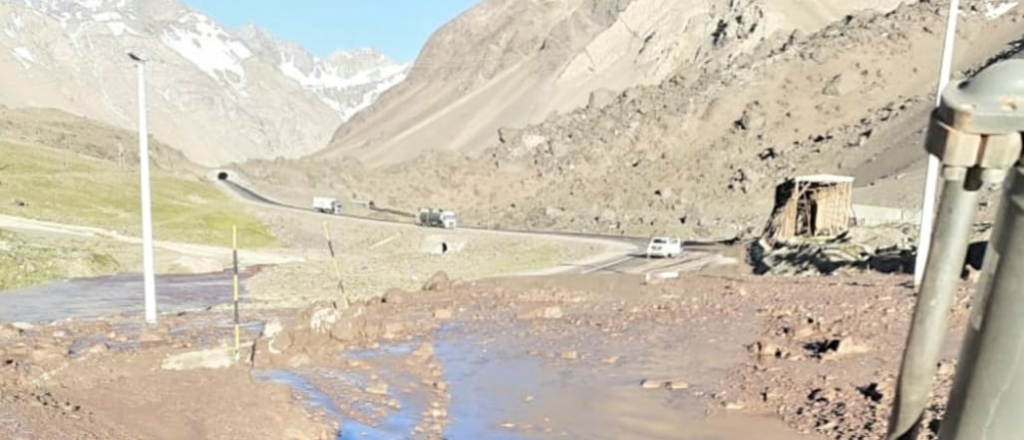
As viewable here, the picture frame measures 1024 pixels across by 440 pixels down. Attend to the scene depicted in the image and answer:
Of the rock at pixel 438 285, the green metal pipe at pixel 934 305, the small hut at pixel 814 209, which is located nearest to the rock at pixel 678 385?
the green metal pipe at pixel 934 305

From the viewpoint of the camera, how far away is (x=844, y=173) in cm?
6412

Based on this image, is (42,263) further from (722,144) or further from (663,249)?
(722,144)

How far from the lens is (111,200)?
64.0 metres

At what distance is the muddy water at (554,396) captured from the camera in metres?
10.8

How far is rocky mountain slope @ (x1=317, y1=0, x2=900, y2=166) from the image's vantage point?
10694 cm

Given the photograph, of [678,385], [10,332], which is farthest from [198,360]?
[678,385]

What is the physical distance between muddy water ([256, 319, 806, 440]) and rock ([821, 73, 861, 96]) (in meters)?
67.9

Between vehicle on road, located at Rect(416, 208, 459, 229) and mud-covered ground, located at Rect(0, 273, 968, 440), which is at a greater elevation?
mud-covered ground, located at Rect(0, 273, 968, 440)

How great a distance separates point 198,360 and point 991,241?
13927mm

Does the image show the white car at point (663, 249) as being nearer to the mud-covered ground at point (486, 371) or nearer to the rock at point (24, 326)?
the mud-covered ground at point (486, 371)

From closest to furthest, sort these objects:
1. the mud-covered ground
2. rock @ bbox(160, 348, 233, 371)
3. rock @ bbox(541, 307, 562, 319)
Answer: the mud-covered ground → rock @ bbox(160, 348, 233, 371) → rock @ bbox(541, 307, 562, 319)

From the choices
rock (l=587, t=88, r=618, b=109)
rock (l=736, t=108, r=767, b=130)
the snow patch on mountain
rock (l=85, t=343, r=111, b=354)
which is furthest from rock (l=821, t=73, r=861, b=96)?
rock (l=85, t=343, r=111, b=354)

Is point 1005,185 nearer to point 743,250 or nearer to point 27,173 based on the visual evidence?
point 743,250

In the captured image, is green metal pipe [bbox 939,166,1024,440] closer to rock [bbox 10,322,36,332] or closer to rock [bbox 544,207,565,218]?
rock [bbox 10,322,36,332]
